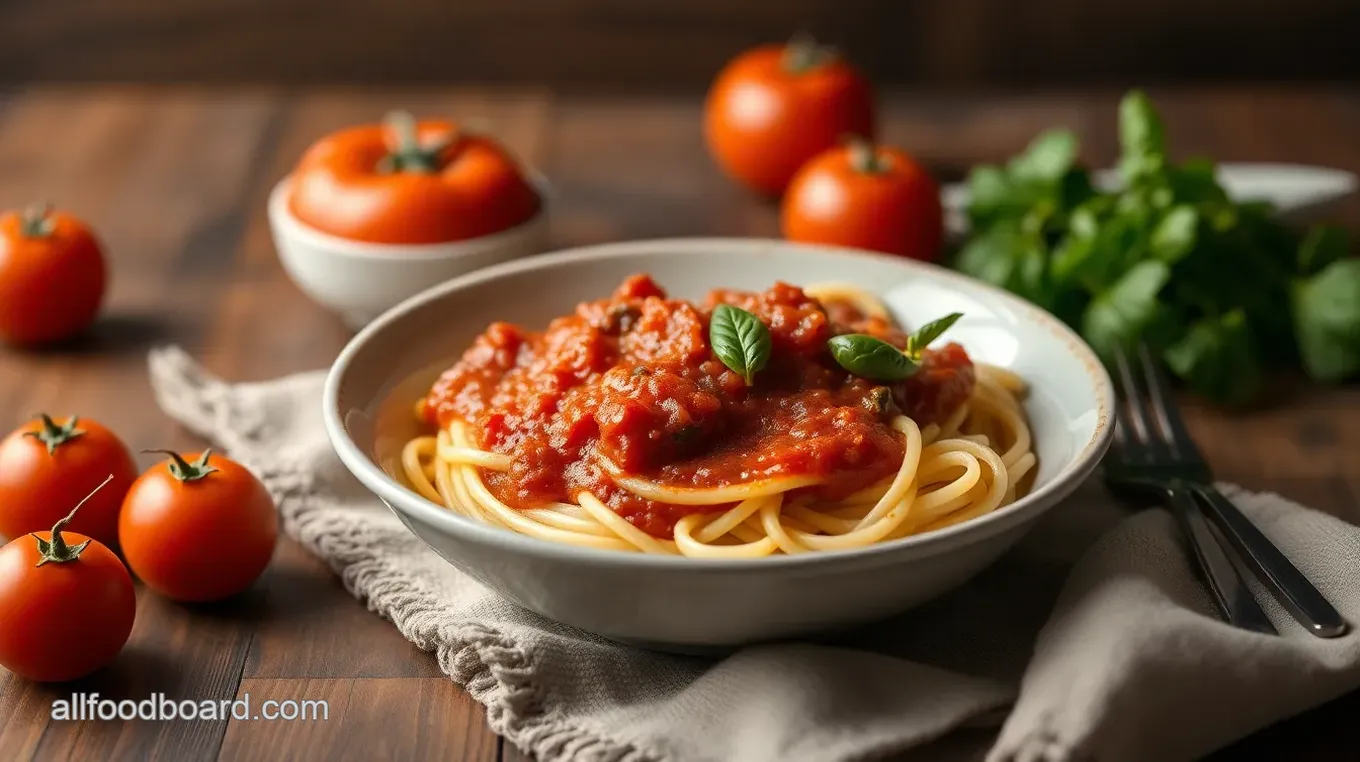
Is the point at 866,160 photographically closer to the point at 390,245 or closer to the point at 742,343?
the point at 390,245

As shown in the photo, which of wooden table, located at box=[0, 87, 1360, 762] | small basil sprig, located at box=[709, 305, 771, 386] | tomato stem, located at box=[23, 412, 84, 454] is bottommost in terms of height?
wooden table, located at box=[0, 87, 1360, 762]

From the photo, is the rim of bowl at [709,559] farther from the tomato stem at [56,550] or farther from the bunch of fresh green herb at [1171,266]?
the bunch of fresh green herb at [1171,266]

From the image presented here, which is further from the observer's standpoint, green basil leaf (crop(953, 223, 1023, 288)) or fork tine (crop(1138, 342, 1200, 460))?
green basil leaf (crop(953, 223, 1023, 288))

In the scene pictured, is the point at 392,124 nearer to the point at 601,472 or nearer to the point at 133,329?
the point at 133,329

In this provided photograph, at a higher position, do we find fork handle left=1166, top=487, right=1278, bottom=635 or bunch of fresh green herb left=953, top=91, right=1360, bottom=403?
fork handle left=1166, top=487, right=1278, bottom=635

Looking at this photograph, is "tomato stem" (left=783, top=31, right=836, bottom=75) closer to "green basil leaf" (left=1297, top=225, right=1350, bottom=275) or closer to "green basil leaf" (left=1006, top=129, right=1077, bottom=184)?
"green basil leaf" (left=1006, top=129, right=1077, bottom=184)

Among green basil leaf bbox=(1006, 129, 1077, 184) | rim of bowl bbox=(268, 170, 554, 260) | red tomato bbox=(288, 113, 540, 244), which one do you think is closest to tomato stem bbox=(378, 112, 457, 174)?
red tomato bbox=(288, 113, 540, 244)

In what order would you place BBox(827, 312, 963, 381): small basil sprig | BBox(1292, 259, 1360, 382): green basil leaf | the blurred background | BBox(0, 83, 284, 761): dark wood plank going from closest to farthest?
BBox(0, 83, 284, 761): dark wood plank → BBox(827, 312, 963, 381): small basil sprig → BBox(1292, 259, 1360, 382): green basil leaf → the blurred background
